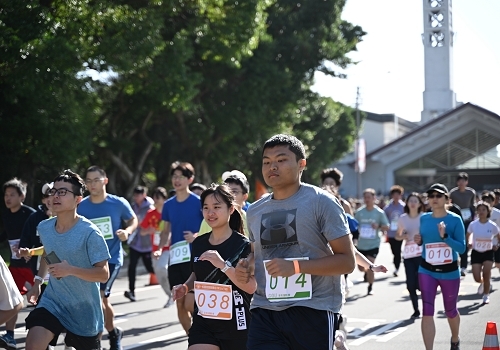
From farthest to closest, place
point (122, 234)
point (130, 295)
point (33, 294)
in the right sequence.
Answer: point (130, 295)
point (122, 234)
point (33, 294)

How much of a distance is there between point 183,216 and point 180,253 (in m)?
0.46

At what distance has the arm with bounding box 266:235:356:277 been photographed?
4461 millimetres

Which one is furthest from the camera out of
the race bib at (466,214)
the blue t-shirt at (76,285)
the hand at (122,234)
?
the race bib at (466,214)

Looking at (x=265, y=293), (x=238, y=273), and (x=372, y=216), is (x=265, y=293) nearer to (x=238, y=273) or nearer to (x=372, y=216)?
(x=238, y=273)

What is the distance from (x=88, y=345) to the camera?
19.8 feet

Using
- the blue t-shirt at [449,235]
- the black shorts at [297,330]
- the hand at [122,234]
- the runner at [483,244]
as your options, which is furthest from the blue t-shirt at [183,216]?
the runner at [483,244]

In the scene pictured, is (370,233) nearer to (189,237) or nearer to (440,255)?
(440,255)

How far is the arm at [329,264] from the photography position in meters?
4.46

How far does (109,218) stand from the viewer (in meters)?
8.95

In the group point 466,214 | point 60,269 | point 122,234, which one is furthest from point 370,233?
point 60,269

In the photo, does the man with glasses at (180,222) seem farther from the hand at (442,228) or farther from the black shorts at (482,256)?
the black shorts at (482,256)

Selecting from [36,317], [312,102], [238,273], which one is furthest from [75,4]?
[312,102]

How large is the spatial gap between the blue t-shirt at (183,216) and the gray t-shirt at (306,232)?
14.3 ft

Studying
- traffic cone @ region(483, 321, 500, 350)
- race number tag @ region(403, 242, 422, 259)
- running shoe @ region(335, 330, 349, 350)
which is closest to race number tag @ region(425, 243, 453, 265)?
traffic cone @ region(483, 321, 500, 350)
